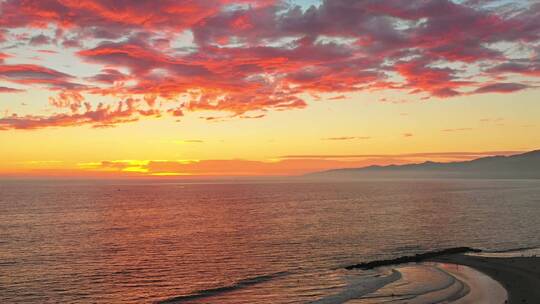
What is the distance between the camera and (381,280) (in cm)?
4556

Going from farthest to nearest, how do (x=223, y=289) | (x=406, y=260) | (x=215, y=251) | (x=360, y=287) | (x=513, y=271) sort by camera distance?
(x=215, y=251) → (x=406, y=260) → (x=513, y=271) → (x=223, y=289) → (x=360, y=287)

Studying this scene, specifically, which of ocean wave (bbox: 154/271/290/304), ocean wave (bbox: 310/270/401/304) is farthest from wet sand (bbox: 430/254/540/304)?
ocean wave (bbox: 154/271/290/304)

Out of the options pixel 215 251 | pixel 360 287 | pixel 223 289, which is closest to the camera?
pixel 360 287

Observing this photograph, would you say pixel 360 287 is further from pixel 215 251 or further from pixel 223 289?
pixel 215 251

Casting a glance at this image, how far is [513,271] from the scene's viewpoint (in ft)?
155

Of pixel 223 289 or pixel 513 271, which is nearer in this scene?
pixel 223 289

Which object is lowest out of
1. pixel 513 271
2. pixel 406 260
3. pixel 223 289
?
pixel 223 289

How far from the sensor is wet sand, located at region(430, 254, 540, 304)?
3888 cm

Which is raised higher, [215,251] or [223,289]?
[223,289]

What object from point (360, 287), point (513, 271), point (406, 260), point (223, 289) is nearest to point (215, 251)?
point (223, 289)

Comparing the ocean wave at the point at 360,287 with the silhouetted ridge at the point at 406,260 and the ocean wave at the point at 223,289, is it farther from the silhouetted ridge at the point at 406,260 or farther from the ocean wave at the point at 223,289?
the ocean wave at the point at 223,289

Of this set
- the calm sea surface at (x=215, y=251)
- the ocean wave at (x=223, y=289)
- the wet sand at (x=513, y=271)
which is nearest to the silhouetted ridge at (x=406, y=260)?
the wet sand at (x=513, y=271)

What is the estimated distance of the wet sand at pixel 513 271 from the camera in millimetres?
38875

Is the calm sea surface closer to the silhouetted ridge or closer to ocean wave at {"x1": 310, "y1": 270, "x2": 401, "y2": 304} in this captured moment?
ocean wave at {"x1": 310, "y1": 270, "x2": 401, "y2": 304}
